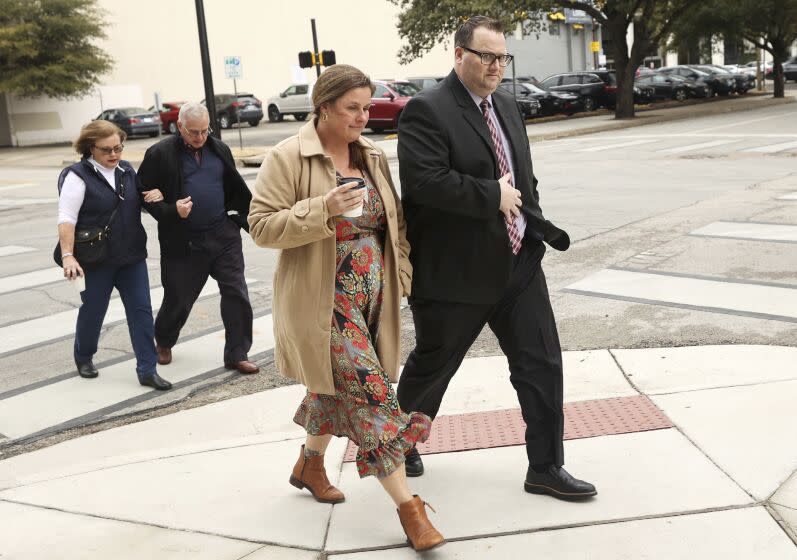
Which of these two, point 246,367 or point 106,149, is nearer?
point 106,149

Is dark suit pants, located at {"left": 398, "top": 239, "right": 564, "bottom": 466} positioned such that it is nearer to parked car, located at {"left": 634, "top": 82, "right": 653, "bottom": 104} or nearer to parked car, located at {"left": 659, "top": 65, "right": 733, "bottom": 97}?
parked car, located at {"left": 634, "top": 82, "right": 653, "bottom": 104}

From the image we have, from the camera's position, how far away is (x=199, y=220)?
5902 millimetres

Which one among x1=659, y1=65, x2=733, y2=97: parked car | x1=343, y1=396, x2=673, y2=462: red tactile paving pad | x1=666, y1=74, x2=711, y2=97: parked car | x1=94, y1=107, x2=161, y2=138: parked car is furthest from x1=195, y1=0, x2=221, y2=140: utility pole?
x1=659, y1=65, x2=733, y2=97: parked car

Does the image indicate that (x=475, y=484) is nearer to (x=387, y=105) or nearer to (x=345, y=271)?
(x=345, y=271)

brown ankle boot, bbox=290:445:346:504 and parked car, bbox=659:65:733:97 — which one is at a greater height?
parked car, bbox=659:65:733:97

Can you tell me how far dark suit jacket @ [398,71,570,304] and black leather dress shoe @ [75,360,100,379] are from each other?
330cm

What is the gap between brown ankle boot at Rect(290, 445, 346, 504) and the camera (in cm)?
386

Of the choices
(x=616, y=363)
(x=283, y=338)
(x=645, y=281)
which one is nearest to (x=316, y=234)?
(x=283, y=338)

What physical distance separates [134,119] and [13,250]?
92.1 feet

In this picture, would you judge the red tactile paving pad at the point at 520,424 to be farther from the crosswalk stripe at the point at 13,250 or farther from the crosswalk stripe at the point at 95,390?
the crosswalk stripe at the point at 13,250

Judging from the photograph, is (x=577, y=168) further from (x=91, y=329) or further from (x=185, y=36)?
(x=185, y=36)

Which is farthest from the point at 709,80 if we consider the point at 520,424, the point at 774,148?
the point at 520,424

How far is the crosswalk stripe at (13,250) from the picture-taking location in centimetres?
1159

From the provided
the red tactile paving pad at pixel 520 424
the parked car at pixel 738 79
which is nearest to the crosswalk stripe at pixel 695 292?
the red tactile paving pad at pixel 520 424
